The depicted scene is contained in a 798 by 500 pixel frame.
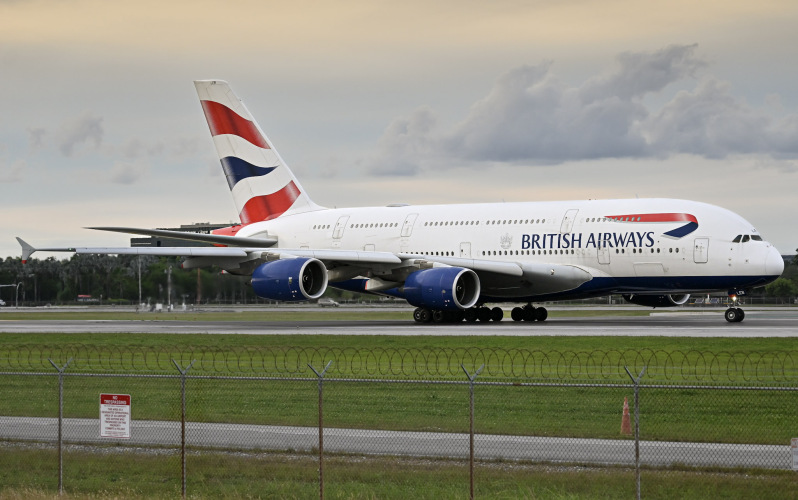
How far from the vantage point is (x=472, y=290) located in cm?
4866

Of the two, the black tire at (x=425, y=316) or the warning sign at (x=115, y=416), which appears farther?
the black tire at (x=425, y=316)

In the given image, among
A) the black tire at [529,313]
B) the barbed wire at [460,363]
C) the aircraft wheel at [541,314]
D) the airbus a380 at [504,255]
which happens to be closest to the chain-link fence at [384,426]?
the barbed wire at [460,363]

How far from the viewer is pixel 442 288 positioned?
46.6 metres

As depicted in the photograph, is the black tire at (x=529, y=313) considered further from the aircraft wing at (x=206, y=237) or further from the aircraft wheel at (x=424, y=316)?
the aircraft wing at (x=206, y=237)

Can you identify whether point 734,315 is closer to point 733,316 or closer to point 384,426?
point 733,316

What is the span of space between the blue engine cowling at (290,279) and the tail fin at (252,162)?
37.8 feet

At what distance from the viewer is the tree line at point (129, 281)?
217 feet

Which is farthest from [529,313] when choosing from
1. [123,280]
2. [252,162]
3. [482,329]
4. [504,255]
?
[123,280]

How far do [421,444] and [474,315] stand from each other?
33888mm

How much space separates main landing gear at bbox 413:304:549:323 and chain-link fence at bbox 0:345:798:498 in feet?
67.3

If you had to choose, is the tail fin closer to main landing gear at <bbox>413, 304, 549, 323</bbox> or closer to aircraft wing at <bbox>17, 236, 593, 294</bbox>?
aircraft wing at <bbox>17, 236, 593, 294</bbox>

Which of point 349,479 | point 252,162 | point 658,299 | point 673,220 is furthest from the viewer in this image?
point 252,162

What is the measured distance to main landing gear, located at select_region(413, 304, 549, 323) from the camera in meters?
50.3

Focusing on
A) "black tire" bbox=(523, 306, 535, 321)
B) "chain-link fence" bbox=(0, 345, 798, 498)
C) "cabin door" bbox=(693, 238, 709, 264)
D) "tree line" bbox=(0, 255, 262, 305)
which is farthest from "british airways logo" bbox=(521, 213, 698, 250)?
"tree line" bbox=(0, 255, 262, 305)
